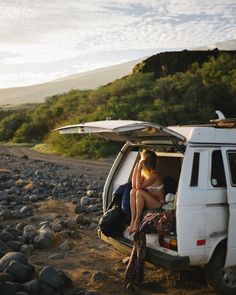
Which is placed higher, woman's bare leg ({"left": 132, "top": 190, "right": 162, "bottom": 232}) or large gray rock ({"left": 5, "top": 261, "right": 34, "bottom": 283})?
woman's bare leg ({"left": 132, "top": 190, "right": 162, "bottom": 232})

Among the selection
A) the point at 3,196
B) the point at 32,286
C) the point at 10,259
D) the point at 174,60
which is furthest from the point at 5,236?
the point at 174,60

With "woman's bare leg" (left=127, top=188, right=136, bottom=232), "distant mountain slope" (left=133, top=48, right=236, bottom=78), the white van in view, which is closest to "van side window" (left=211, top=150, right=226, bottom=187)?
the white van

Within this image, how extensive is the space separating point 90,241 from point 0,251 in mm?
2267

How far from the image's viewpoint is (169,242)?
22.3 ft

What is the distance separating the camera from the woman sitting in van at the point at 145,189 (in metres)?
7.29

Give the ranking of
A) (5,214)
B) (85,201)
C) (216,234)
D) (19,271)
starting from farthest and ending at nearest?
(85,201) < (5,214) < (19,271) < (216,234)

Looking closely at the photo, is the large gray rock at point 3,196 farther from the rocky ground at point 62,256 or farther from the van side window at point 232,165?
the van side window at point 232,165

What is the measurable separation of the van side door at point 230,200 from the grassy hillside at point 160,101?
24870 mm

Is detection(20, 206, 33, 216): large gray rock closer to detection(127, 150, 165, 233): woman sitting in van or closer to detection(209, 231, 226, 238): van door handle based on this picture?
detection(127, 150, 165, 233): woman sitting in van

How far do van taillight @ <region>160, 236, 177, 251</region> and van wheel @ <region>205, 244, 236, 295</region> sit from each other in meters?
0.55

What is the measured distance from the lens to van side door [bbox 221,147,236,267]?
6.79m

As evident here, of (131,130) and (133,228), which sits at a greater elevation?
(131,130)

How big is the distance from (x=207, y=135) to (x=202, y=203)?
901mm

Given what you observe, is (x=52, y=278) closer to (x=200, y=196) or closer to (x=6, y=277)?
(x=6, y=277)
